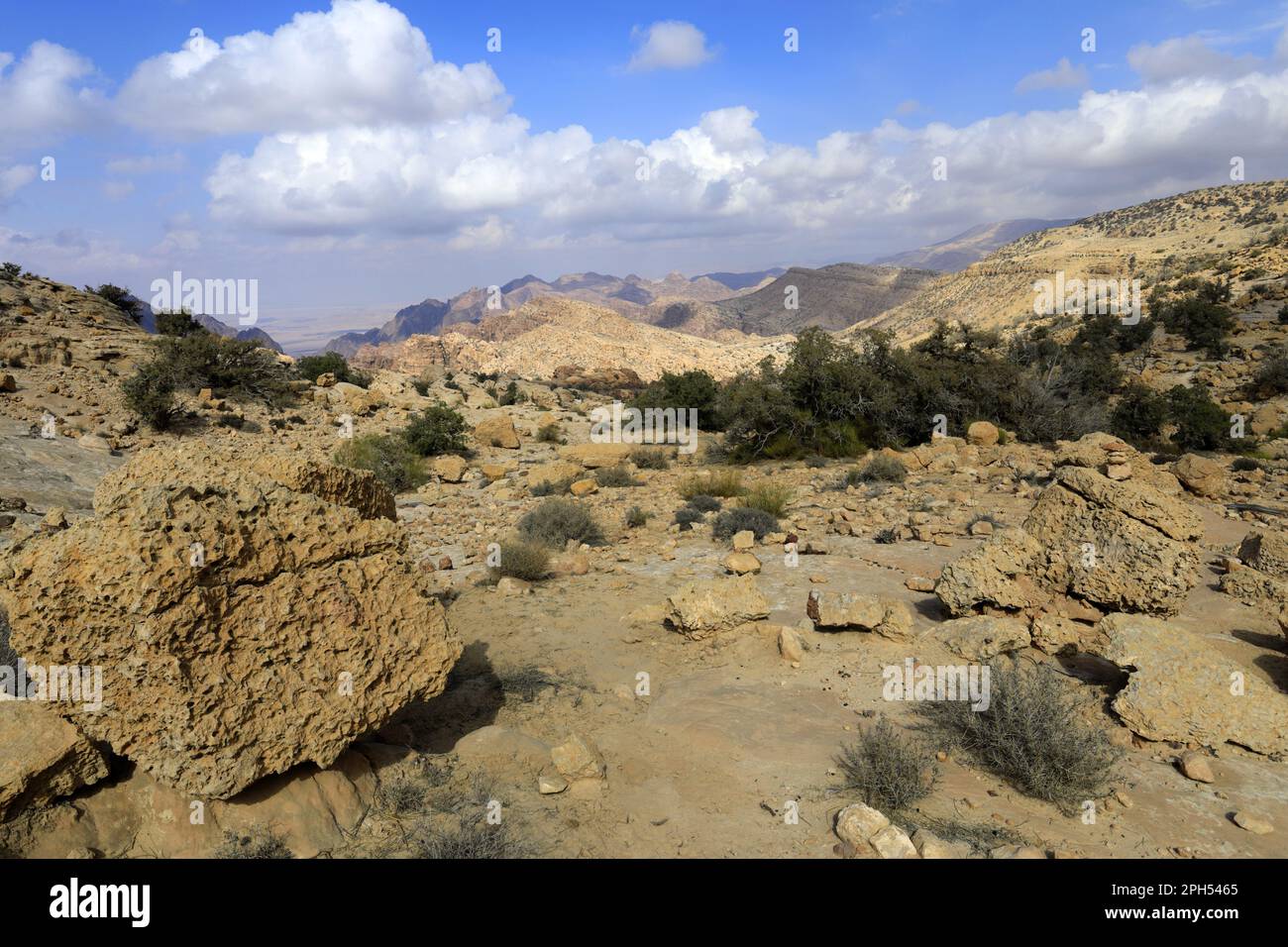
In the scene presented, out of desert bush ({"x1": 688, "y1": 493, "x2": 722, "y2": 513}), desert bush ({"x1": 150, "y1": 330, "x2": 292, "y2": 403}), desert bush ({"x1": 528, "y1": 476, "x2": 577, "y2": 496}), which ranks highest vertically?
desert bush ({"x1": 150, "y1": 330, "x2": 292, "y2": 403})

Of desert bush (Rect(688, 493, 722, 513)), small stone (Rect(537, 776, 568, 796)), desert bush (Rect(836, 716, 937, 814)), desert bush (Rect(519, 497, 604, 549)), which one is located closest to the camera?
desert bush (Rect(836, 716, 937, 814))

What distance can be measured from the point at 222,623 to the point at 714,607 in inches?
147

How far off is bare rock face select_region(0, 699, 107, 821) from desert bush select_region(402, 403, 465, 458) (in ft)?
40.2

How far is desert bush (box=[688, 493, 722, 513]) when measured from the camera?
995 centimetres

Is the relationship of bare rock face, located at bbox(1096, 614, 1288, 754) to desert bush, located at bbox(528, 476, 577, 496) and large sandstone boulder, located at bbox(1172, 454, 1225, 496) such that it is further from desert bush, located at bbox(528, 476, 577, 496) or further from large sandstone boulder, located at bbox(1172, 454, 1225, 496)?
desert bush, located at bbox(528, 476, 577, 496)

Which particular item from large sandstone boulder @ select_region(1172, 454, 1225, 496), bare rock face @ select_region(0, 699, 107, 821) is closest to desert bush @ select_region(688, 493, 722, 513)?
large sandstone boulder @ select_region(1172, 454, 1225, 496)

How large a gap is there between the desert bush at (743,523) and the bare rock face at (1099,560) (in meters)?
3.03

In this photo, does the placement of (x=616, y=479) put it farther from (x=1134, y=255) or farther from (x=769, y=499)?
(x=1134, y=255)

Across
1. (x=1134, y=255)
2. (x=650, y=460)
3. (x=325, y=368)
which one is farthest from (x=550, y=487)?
(x=1134, y=255)

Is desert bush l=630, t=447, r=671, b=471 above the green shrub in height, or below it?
below

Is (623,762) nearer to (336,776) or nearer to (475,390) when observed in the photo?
(336,776)

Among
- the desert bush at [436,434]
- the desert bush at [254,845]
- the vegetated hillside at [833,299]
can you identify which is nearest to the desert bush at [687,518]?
the desert bush at [254,845]

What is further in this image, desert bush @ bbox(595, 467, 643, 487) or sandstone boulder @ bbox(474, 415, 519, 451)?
sandstone boulder @ bbox(474, 415, 519, 451)

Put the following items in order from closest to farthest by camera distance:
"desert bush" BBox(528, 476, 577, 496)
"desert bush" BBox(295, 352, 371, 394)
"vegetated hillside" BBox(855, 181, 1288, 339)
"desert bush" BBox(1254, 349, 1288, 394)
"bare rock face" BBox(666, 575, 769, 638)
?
1. "bare rock face" BBox(666, 575, 769, 638)
2. "desert bush" BBox(528, 476, 577, 496)
3. "desert bush" BBox(1254, 349, 1288, 394)
4. "desert bush" BBox(295, 352, 371, 394)
5. "vegetated hillside" BBox(855, 181, 1288, 339)
